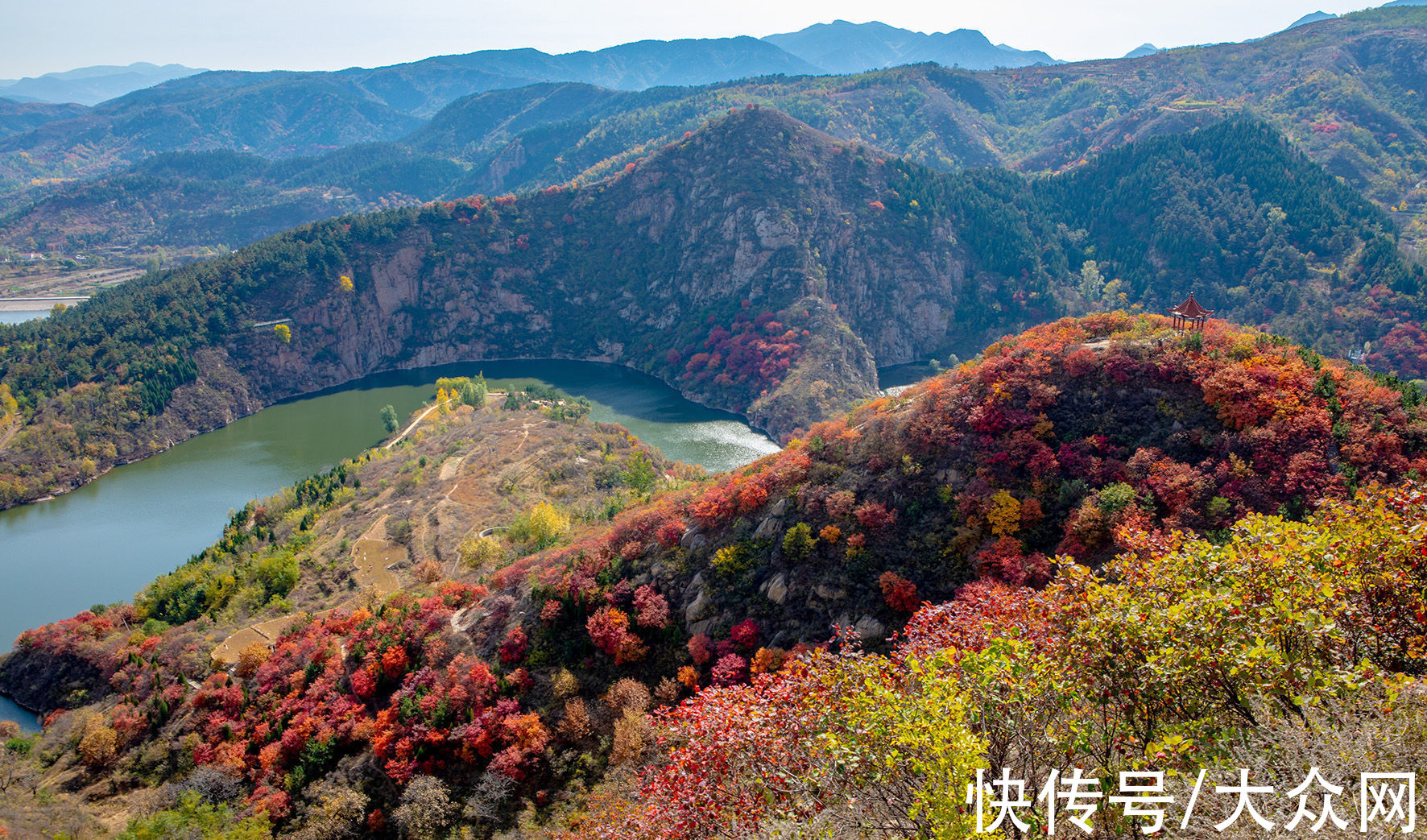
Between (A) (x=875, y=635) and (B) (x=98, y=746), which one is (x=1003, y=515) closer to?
(A) (x=875, y=635)

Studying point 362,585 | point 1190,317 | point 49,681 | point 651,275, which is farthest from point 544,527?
point 651,275

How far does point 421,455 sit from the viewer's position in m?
96.4

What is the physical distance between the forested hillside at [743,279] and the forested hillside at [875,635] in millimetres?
75659

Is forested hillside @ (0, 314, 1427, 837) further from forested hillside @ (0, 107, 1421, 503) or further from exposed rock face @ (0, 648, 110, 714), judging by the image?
forested hillside @ (0, 107, 1421, 503)

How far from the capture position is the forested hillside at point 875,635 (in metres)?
17.9

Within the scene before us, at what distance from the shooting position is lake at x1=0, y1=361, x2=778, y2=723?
261 feet

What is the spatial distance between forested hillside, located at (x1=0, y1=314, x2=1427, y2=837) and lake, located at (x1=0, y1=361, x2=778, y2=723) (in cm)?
2432

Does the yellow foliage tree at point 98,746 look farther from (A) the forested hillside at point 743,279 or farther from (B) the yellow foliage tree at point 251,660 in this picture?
(A) the forested hillside at point 743,279

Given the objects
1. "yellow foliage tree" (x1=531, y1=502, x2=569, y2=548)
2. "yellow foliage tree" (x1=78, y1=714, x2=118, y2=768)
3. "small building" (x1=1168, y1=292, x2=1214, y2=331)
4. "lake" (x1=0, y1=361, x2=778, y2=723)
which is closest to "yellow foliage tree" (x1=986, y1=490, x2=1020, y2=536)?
"small building" (x1=1168, y1=292, x2=1214, y2=331)

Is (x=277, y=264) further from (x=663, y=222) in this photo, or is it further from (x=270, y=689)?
(x=270, y=689)

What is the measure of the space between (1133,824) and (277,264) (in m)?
175

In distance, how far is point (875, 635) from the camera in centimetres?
3466

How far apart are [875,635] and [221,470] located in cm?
10944

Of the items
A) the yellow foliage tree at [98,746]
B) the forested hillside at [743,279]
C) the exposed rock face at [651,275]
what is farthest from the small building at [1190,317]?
the exposed rock face at [651,275]
